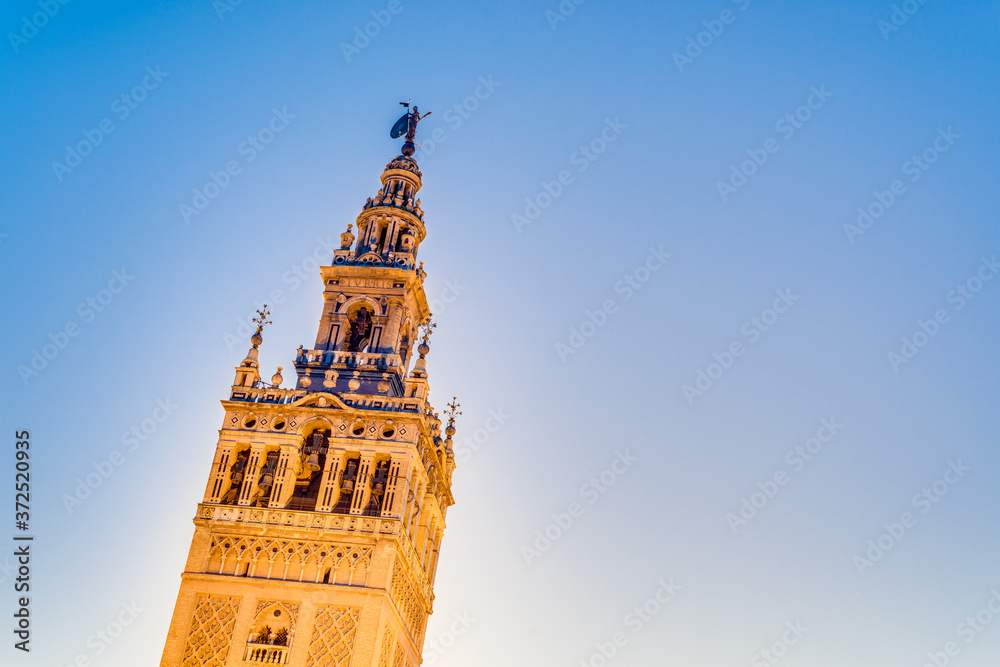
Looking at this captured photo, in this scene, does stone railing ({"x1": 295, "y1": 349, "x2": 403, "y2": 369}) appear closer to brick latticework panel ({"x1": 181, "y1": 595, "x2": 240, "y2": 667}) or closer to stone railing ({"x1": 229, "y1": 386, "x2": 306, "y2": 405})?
stone railing ({"x1": 229, "y1": 386, "x2": 306, "y2": 405})

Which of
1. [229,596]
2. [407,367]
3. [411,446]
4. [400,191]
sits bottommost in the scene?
[229,596]

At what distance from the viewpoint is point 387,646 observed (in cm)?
4822

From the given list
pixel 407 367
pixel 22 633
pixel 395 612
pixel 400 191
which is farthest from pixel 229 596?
pixel 400 191

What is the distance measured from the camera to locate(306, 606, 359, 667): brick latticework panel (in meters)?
46.2

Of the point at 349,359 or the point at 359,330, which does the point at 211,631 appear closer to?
the point at 349,359

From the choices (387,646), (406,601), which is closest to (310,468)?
(406,601)

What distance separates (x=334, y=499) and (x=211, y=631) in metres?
6.90

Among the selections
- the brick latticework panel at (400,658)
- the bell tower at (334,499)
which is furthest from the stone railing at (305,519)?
the brick latticework panel at (400,658)

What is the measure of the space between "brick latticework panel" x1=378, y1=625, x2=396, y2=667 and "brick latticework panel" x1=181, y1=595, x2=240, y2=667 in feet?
18.9

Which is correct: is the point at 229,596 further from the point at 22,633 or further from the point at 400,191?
the point at 400,191

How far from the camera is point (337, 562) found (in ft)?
159

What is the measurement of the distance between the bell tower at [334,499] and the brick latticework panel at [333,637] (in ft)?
0.18

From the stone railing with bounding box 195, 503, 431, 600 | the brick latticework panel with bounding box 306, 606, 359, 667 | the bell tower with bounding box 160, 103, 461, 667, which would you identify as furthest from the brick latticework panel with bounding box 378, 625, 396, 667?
the stone railing with bounding box 195, 503, 431, 600

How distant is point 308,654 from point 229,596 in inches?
160
